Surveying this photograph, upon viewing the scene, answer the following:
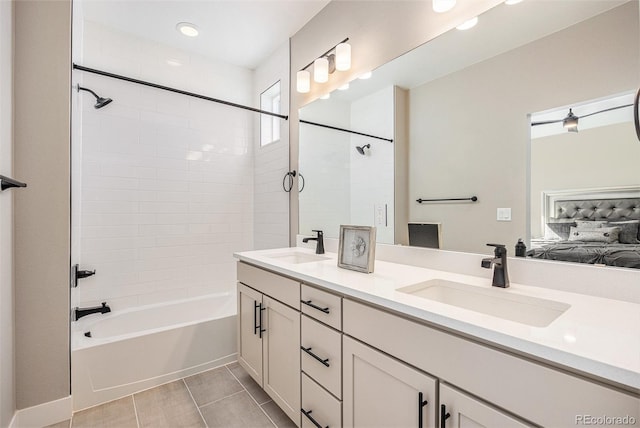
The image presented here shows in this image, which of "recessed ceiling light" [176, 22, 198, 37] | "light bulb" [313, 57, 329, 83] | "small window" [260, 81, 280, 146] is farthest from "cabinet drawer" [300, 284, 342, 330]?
"recessed ceiling light" [176, 22, 198, 37]

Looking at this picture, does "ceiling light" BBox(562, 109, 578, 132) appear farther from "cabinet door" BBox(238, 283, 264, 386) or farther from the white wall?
"cabinet door" BBox(238, 283, 264, 386)

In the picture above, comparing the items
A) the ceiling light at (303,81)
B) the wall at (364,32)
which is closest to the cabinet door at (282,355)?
the wall at (364,32)

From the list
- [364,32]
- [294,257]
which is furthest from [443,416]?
[364,32]

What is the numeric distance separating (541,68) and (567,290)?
841 millimetres

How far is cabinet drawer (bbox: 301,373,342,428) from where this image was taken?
123 centimetres

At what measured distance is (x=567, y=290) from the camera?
3.48 ft

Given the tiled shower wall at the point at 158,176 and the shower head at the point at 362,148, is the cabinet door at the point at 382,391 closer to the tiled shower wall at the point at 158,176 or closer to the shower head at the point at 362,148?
the shower head at the point at 362,148

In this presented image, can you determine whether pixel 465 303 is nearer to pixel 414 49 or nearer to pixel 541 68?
pixel 541 68

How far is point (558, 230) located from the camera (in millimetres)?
1091

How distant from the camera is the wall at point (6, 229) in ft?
4.45

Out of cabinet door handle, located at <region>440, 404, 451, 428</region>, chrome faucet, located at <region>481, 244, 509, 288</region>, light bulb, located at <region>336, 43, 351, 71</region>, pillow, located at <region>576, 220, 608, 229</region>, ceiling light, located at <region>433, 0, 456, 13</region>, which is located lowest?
cabinet door handle, located at <region>440, 404, 451, 428</region>

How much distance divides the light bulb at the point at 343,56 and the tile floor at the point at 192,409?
219 centimetres

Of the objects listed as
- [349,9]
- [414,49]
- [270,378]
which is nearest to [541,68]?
[414,49]

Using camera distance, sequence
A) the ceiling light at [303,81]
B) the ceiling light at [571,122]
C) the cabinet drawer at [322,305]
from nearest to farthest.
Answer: the ceiling light at [571,122] → the cabinet drawer at [322,305] → the ceiling light at [303,81]
